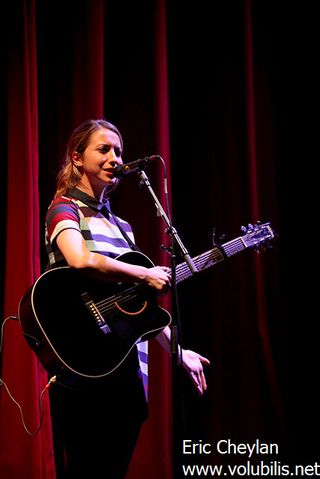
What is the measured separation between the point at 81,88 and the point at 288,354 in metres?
1.90

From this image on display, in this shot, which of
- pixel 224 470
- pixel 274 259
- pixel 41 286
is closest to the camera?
pixel 41 286

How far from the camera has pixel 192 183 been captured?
11.0 ft

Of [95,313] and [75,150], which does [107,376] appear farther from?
[75,150]

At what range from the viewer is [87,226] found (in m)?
1.99

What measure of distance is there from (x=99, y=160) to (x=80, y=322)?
0.63 metres

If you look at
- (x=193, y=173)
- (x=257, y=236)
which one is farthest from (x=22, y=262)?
(x=193, y=173)

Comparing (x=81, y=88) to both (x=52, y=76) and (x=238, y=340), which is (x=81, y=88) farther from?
(x=238, y=340)

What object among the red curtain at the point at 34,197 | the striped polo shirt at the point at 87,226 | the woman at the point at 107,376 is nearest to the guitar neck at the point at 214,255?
the woman at the point at 107,376

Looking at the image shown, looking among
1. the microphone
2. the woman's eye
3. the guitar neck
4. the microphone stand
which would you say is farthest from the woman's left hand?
the woman's eye

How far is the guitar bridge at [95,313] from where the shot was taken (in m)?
1.87

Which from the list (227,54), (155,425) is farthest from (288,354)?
(227,54)

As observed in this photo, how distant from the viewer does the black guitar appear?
5.79 feet

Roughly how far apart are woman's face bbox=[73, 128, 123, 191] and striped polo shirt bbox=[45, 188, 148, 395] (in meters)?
0.07

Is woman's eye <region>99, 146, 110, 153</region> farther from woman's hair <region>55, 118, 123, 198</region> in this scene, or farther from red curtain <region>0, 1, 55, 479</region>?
red curtain <region>0, 1, 55, 479</region>
